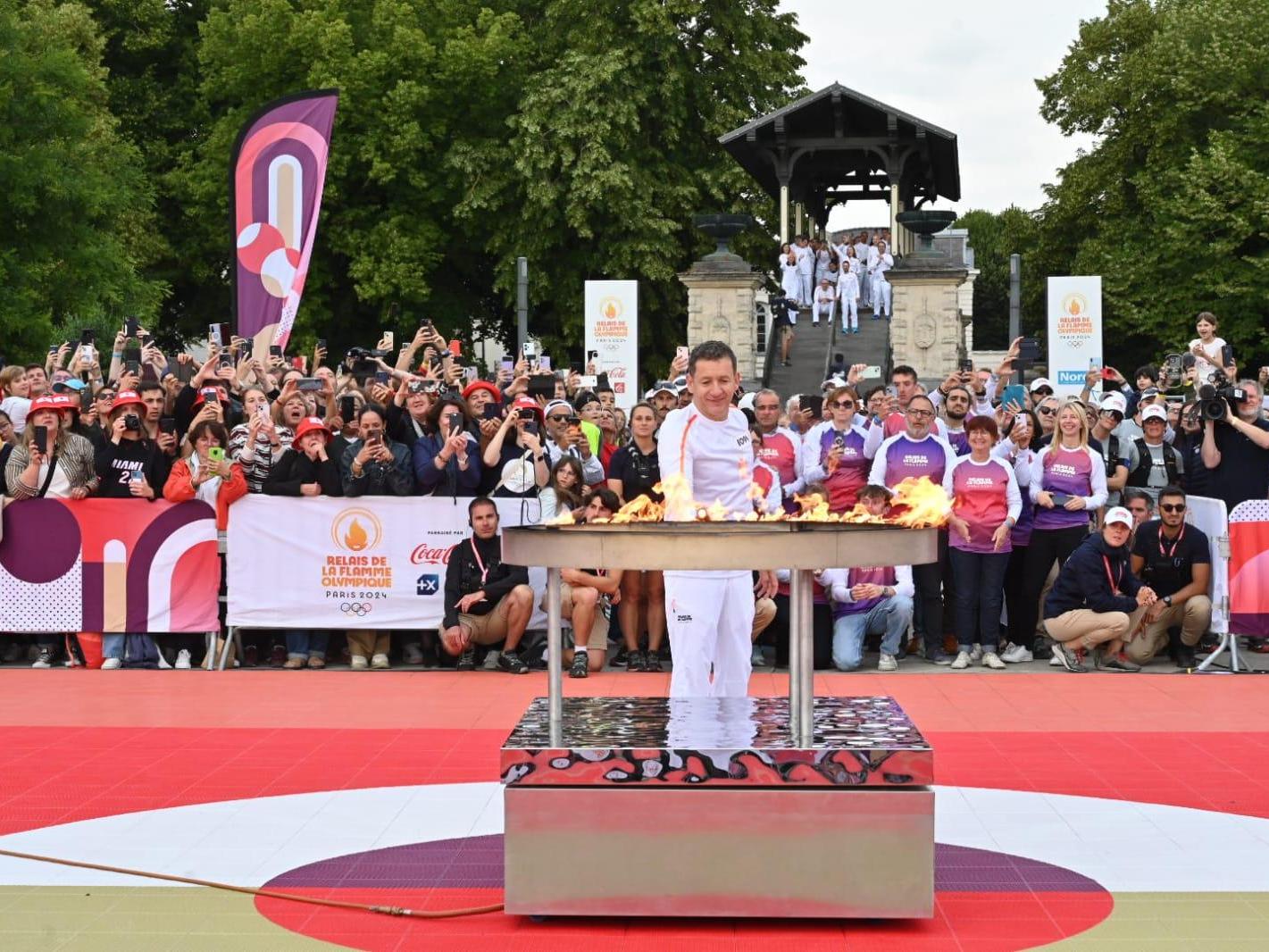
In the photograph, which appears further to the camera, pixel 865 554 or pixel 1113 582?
pixel 1113 582

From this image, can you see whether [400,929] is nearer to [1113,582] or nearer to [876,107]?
[1113,582]

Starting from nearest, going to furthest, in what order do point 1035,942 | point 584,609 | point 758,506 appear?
1. point 1035,942
2. point 758,506
3. point 584,609

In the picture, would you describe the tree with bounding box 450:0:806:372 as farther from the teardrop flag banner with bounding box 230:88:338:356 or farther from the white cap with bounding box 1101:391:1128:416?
the white cap with bounding box 1101:391:1128:416

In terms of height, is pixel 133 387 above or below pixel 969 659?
above

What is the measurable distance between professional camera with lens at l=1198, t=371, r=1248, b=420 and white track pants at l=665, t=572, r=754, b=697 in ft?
23.2

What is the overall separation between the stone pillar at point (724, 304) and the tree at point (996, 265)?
→ 26445mm

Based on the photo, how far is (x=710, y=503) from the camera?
811cm

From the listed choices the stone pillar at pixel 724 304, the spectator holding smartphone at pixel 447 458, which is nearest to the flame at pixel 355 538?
the spectator holding smartphone at pixel 447 458

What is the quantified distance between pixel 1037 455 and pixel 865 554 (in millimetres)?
8104

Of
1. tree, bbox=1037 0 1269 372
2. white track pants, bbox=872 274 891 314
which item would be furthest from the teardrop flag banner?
tree, bbox=1037 0 1269 372

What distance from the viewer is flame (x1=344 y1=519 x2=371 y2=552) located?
14156 mm

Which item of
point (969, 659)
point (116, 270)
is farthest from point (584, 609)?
point (116, 270)

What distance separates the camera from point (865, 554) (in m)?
6.43

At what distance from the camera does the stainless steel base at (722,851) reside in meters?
6.41
